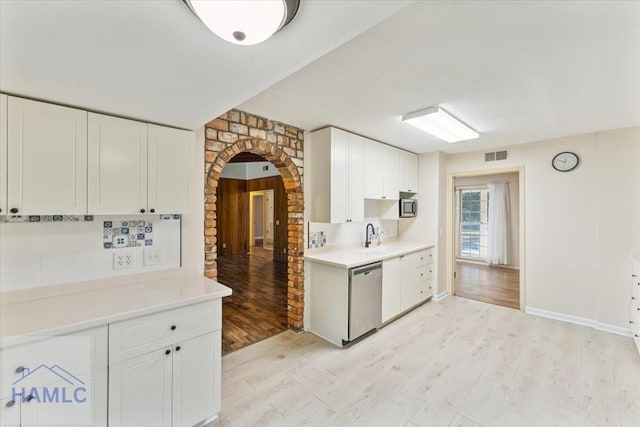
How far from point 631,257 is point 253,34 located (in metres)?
4.47

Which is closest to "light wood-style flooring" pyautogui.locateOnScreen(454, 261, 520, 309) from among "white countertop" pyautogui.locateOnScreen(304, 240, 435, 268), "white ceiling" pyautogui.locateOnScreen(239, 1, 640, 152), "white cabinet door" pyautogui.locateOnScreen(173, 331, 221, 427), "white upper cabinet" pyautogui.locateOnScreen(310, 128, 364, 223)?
"white countertop" pyautogui.locateOnScreen(304, 240, 435, 268)

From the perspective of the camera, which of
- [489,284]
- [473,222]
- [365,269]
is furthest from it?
[473,222]

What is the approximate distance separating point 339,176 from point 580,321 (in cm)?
359

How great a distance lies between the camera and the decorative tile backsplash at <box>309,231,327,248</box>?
10.6 ft

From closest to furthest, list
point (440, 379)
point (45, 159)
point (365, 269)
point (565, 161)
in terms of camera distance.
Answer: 1. point (45, 159)
2. point (440, 379)
3. point (365, 269)
4. point (565, 161)

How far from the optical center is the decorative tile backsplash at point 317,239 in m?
3.22

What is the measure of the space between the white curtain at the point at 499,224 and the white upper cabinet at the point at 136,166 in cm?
698

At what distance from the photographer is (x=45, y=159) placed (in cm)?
152

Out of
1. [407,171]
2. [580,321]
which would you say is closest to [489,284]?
[580,321]

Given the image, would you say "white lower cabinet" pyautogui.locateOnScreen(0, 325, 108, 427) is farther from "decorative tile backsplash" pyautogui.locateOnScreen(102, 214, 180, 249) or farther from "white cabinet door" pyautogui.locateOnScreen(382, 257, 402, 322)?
"white cabinet door" pyautogui.locateOnScreen(382, 257, 402, 322)

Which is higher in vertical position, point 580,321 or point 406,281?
point 406,281

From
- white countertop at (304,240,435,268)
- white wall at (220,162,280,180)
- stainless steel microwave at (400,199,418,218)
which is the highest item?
white wall at (220,162,280,180)

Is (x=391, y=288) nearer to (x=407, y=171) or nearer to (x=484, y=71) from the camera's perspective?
(x=407, y=171)

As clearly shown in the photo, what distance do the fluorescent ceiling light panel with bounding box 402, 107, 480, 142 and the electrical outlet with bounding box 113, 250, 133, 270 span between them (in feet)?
8.77
